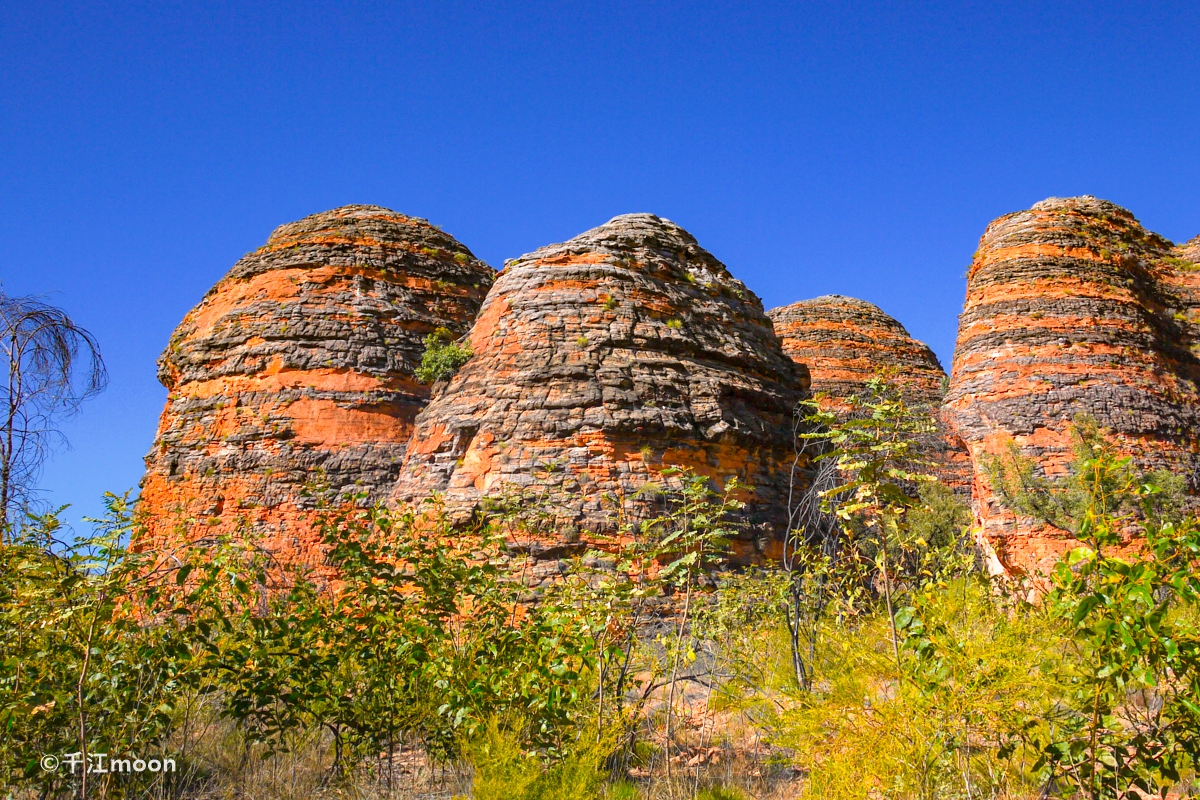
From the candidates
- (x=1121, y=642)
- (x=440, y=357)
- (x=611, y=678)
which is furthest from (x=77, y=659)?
(x=440, y=357)

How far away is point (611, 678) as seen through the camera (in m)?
6.29

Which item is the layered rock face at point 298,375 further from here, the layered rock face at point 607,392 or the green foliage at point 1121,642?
the green foliage at point 1121,642

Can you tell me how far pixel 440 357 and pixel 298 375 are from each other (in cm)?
305

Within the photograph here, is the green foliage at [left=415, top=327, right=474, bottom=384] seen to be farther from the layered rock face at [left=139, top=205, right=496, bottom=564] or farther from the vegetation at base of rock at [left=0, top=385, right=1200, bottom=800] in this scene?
the vegetation at base of rock at [left=0, top=385, right=1200, bottom=800]

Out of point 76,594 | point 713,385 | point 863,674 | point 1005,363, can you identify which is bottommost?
point 863,674

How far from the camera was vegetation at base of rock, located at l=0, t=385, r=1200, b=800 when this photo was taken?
3.69m

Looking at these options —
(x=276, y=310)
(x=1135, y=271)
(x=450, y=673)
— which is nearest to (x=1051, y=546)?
(x=1135, y=271)

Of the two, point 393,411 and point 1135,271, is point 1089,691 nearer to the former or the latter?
point 393,411

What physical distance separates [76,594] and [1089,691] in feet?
18.6

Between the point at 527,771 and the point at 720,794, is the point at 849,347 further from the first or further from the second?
the point at 527,771

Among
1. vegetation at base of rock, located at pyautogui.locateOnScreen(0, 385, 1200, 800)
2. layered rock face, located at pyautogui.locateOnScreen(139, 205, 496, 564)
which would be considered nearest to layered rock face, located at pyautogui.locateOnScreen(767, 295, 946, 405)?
layered rock face, located at pyautogui.locateOnScreen(139, 205, 496, 564)

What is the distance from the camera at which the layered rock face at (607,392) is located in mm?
11031

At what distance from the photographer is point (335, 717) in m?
5.52

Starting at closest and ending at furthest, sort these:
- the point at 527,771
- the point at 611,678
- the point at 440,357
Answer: the point at 527,771 < the point at 611,678 < the point at 440,357
